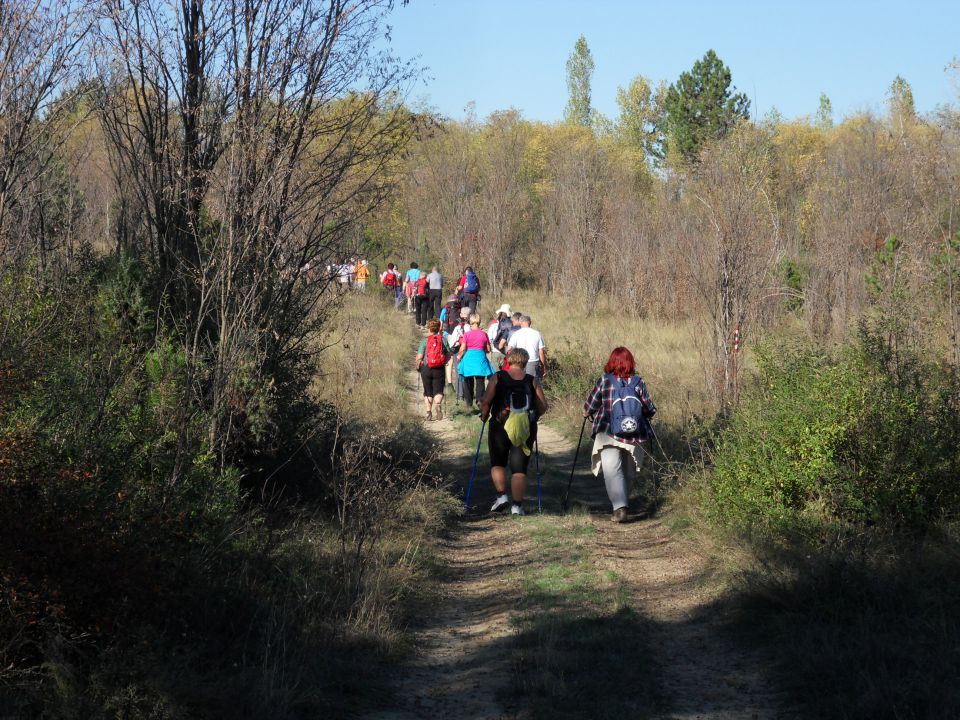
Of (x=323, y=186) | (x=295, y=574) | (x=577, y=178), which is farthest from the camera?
(x=577, y=178)

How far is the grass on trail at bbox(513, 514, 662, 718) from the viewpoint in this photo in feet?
18.6

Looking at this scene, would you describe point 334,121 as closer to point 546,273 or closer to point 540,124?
point 546,273

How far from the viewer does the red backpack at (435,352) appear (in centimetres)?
1673

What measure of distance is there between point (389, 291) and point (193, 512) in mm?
32612

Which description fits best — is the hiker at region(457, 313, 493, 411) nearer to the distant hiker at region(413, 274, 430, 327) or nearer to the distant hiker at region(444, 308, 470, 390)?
the distant hiker at region(444, 308, 470, 390)

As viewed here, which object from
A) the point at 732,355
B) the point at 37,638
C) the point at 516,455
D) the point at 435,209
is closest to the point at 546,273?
Answer: the point at 435,209

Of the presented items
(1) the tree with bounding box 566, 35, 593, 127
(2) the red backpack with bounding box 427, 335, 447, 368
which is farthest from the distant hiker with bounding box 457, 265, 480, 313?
(1) the tree with bounding box 566, 35, 593, 127

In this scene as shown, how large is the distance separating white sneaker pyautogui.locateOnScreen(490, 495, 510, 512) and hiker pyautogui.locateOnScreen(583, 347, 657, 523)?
1.11 metres

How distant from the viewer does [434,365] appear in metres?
16.9

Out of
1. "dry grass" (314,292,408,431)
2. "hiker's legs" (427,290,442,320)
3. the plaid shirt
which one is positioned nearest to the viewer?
the plaid shirt

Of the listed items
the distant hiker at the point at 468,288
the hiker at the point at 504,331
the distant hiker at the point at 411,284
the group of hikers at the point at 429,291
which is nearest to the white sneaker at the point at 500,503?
the hiker at the point at 504,331

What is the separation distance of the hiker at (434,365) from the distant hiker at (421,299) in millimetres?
12868

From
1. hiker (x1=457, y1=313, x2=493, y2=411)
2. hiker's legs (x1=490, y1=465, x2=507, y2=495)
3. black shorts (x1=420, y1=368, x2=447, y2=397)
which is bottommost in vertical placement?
hiker's legs (x1=490, y1=465, x2=507, y2=495)

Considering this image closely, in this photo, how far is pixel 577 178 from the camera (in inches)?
1471
